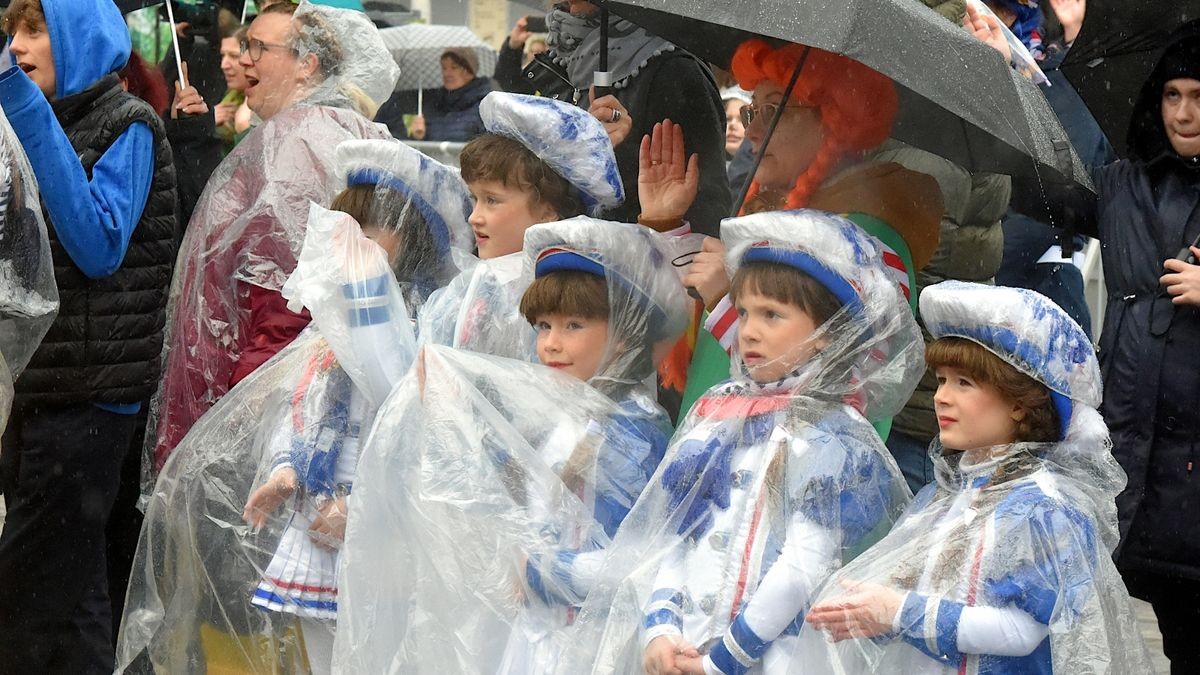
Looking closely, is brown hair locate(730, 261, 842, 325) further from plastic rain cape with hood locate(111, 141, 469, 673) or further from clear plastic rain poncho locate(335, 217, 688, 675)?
plastic rain cape with hood locate(111, 141, 469, 673)

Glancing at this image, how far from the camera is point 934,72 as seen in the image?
3.22 m

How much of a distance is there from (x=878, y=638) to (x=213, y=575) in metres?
1.84

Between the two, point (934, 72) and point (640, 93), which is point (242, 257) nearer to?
point (640, 93)

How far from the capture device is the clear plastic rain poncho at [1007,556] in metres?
2.88

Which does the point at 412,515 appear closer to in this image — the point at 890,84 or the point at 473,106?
the point at 890,84

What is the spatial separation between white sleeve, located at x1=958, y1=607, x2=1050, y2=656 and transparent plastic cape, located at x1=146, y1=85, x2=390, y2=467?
7.88 feet

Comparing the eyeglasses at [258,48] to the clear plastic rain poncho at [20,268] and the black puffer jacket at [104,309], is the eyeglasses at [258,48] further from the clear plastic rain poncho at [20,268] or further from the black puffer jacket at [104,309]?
the clear plastic rain poncho at [20,268]

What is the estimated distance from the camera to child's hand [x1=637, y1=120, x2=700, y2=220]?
4.03 m

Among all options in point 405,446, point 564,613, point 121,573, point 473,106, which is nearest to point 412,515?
point 405,446

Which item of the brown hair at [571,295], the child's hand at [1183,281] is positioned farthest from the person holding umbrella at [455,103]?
the child's hand at [1183,281]

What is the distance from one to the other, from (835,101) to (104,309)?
2.01 m

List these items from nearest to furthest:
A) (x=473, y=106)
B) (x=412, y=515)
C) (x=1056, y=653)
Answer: (x=1056, y=653), (x=412, y=515), (x=473, y=106)

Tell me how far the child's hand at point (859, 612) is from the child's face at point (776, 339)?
1.60ft

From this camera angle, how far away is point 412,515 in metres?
3.58
